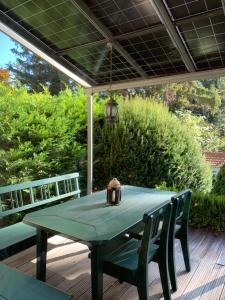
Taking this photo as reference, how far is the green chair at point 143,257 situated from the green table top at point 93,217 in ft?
0.60

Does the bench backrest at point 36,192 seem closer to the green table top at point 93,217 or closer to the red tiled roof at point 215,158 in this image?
the green table top at point 93,217

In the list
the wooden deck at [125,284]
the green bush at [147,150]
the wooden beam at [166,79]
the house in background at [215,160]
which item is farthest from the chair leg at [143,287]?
the house in background at [215,160]

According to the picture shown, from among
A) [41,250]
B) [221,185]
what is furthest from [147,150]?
[41,250]

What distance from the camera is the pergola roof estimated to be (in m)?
2.72

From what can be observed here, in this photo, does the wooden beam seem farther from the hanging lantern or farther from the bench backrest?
the bench backrest

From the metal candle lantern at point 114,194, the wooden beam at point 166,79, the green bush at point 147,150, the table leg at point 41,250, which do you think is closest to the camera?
the table leg at point 41,250

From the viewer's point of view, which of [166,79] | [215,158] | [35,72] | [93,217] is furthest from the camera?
[35,72]

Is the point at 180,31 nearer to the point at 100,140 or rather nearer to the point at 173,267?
the point at 173,267

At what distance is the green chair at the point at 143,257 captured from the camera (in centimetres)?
182

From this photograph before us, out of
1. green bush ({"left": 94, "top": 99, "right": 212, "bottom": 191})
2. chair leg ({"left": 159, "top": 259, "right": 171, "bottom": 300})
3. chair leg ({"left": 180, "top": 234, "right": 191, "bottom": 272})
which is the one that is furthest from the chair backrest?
green bush ({"left": 94, "top": 99, "right": 212, "bottom": 191})

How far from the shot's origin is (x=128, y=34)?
3117 mm

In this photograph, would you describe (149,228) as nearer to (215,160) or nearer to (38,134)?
(38,134)

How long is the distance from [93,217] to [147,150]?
3.05 m

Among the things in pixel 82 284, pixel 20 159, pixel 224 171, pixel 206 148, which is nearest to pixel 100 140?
pixel 20 159
